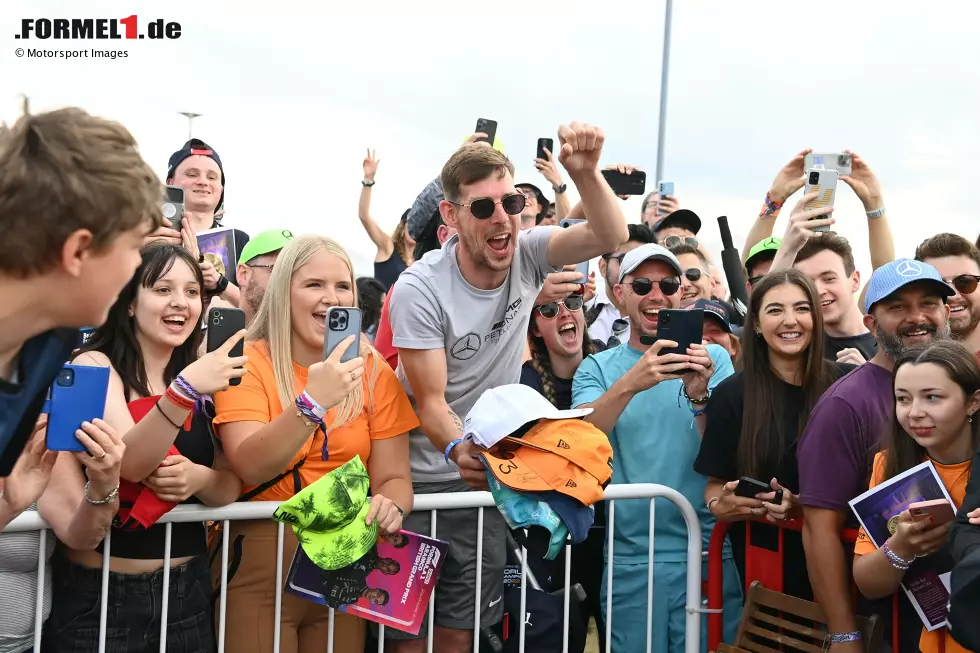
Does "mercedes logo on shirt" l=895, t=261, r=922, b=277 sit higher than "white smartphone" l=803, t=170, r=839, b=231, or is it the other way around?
"white smartphone" l=803, t=170, r=839, b=231

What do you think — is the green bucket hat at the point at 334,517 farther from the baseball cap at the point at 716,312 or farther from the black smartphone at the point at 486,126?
the black smartphone at the point at 486,126

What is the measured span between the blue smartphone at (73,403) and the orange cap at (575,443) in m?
1.34

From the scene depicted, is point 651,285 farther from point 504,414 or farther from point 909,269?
point 504,414

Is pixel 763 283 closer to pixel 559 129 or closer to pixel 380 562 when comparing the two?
pixel 559 129

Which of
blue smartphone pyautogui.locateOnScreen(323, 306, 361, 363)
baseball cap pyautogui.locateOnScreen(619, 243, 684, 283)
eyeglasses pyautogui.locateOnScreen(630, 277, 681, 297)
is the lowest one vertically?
blue smartphone pyautogui.locateOnScreen(323, 306, 361, 363)

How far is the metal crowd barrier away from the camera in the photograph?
3.33 meters

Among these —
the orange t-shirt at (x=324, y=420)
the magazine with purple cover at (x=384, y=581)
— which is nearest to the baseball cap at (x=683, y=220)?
the orange t-shirt at (x=324, y=420)

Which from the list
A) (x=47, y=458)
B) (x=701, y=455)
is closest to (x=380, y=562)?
(x=47, y=458)

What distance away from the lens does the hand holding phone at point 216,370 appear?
3230mm

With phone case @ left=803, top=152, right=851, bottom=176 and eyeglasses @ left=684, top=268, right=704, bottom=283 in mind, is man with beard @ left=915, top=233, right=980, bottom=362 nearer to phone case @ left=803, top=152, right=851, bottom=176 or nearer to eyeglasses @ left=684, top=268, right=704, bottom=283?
phone case @ left=803, top=152, right=851, bottom=176

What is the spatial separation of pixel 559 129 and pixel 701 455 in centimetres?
158

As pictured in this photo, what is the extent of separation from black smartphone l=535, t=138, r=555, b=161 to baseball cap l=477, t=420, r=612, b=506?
10.0 ft

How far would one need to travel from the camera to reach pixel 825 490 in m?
3.87

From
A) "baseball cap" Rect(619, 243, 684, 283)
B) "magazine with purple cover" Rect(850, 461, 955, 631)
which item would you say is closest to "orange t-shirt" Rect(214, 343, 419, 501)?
"baseball cap" Rect(619, 243, 684, 283)
